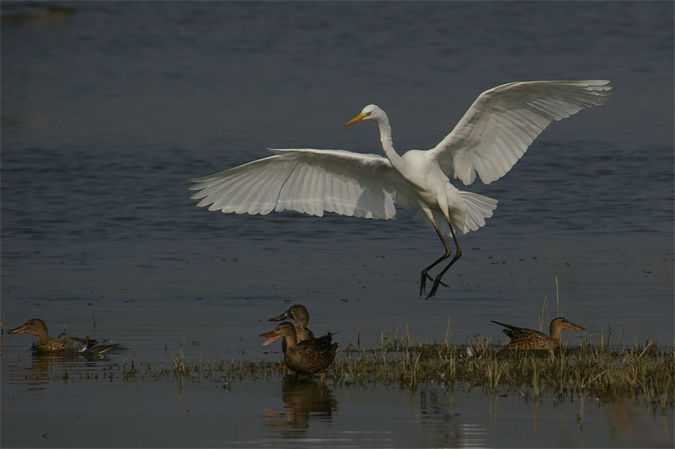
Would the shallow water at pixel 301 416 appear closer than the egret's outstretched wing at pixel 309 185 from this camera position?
Yes

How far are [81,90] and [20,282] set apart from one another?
16.2 meters

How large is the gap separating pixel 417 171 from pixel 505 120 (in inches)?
40.3

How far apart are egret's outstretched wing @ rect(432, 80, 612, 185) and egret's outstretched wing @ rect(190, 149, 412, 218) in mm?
727

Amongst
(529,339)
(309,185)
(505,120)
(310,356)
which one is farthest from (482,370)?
(309,185)

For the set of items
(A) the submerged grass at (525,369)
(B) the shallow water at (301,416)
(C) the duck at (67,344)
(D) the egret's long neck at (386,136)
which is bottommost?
(B) the shallow water at (301,416)

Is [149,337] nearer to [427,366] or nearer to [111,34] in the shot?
[427,366]

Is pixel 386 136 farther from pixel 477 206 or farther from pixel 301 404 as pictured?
pixel 301 404

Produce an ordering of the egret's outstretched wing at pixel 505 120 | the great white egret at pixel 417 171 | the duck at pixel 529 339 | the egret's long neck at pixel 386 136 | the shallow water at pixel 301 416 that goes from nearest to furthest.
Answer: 1. the shallow water at pixel 301 416
2. the duck at pixel 529 339
3. the egret's outstretched wing at pixel 505 120
4. the great white egret at pixel 417 171
5. the egret's long neck at pixel 386 136

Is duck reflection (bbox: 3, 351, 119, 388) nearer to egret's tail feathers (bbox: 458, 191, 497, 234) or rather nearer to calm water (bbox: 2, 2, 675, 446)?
calm water (bbox: 2, 2, 675, 446)

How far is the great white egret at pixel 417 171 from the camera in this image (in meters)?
9.47

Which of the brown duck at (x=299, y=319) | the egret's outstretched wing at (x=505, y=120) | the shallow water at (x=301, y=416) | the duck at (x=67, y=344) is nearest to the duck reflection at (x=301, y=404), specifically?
the shallow water at (x=301, y=416)

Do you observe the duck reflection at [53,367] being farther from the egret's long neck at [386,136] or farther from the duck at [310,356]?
the egret's long neck at [386,136]

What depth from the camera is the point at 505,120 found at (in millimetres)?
9711

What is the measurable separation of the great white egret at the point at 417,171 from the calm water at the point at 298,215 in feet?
2.93
